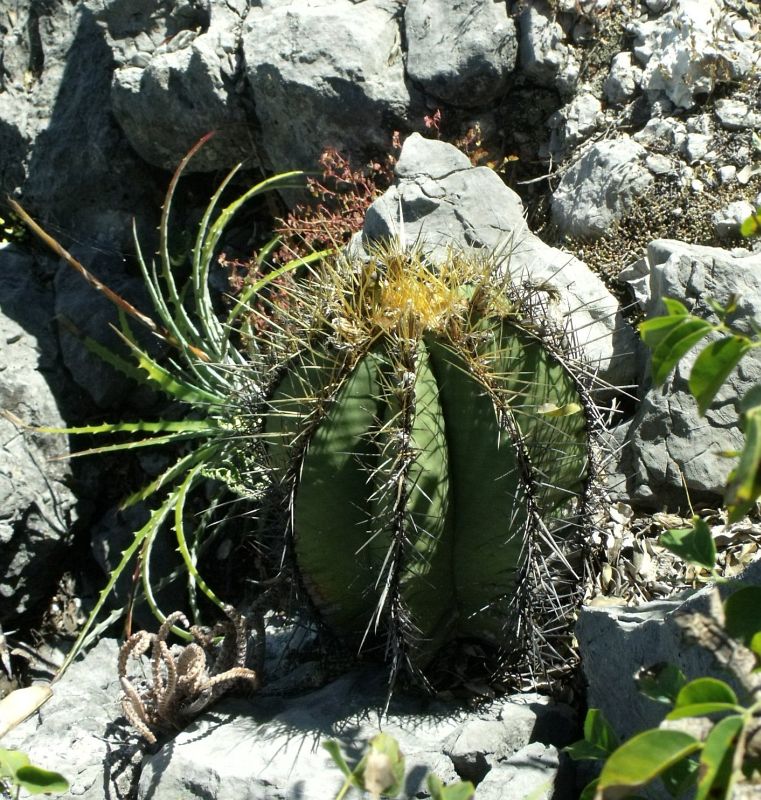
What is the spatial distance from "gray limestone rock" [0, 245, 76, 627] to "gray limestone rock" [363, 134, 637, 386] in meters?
1.46

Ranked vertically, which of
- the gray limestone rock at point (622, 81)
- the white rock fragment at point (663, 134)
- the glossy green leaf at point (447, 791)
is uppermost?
the gray limestone rock at point (622, 81)

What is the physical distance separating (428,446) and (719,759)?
3.25 feet

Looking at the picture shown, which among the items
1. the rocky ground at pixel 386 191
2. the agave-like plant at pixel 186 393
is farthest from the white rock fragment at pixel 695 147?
the agave-like plant at pixel 186 393

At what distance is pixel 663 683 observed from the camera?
142cm

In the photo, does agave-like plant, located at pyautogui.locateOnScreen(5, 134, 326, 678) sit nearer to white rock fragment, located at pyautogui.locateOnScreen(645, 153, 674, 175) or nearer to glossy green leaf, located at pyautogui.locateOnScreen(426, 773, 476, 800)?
white rock fragment, located at pyautogui.locateOnScreen(645, 153, 674, 175)

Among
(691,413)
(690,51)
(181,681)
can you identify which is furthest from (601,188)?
(181,681)

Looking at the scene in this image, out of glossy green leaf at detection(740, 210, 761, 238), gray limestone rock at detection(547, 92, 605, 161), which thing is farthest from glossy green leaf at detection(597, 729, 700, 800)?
gray limestone rock at detection(547, 92, 605, 161)

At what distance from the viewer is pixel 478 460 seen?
1957mm

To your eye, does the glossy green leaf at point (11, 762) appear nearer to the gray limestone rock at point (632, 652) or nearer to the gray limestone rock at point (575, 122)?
the gray limestone rock at point (632, 652)

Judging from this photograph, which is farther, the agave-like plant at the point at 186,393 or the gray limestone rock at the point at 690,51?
the gray limestone rock at the point at 690,51

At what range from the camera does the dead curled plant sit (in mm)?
2223

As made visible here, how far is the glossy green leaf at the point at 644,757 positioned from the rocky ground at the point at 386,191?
1.27 meters

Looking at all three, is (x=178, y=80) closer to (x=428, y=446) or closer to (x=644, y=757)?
(x=428, y=446)

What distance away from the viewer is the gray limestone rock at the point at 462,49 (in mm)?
3484
